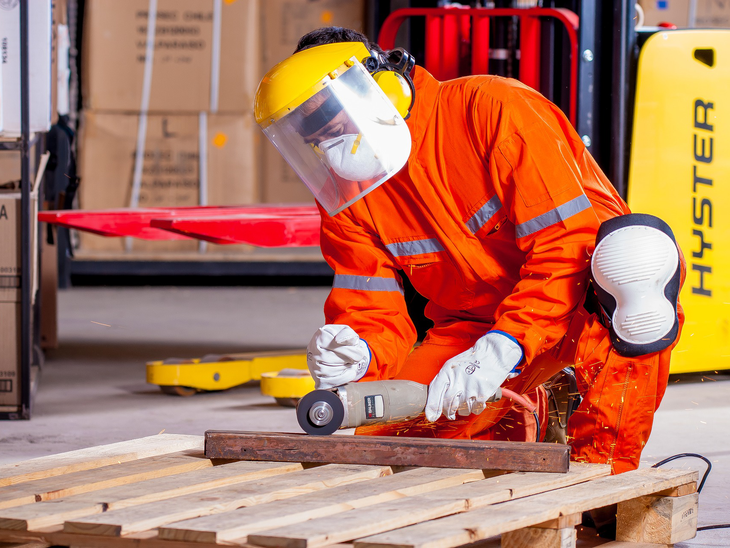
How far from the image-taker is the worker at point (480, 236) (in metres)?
2.40

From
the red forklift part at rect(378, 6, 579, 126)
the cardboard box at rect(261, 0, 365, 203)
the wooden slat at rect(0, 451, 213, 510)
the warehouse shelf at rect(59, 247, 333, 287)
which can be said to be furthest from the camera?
the warehouse shelf at rect(59, 247, 333, 287)

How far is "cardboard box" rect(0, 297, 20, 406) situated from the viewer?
4070 millimetres

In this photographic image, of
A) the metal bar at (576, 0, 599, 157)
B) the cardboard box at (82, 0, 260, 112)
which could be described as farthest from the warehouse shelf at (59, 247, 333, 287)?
the metal bar at (576, 0, 599, 157)

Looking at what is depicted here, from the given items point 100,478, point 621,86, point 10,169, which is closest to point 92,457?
point 100,478

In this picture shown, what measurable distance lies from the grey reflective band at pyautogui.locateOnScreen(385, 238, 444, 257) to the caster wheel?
2.12 m

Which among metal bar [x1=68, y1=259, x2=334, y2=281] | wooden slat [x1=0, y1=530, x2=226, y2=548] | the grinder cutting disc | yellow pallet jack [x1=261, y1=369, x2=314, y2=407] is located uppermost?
the grinder cutting disc

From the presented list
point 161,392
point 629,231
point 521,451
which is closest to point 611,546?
point 521,451

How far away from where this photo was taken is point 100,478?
230cm

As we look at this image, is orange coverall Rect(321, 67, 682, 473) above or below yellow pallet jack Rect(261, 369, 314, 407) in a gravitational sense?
above

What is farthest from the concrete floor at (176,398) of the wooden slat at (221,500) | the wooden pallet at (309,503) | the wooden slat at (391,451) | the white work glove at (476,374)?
the wooden slat at (221,500)

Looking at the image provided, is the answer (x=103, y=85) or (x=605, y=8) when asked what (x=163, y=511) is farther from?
(x=103, y=85)

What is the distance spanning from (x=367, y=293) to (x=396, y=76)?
61 centimetres

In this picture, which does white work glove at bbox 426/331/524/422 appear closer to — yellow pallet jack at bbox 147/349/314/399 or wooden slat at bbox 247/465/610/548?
wooden slat at bbox 247/465/610/548

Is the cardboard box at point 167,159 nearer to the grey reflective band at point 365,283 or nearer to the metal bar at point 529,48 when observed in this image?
the metal bar at point 529,48
